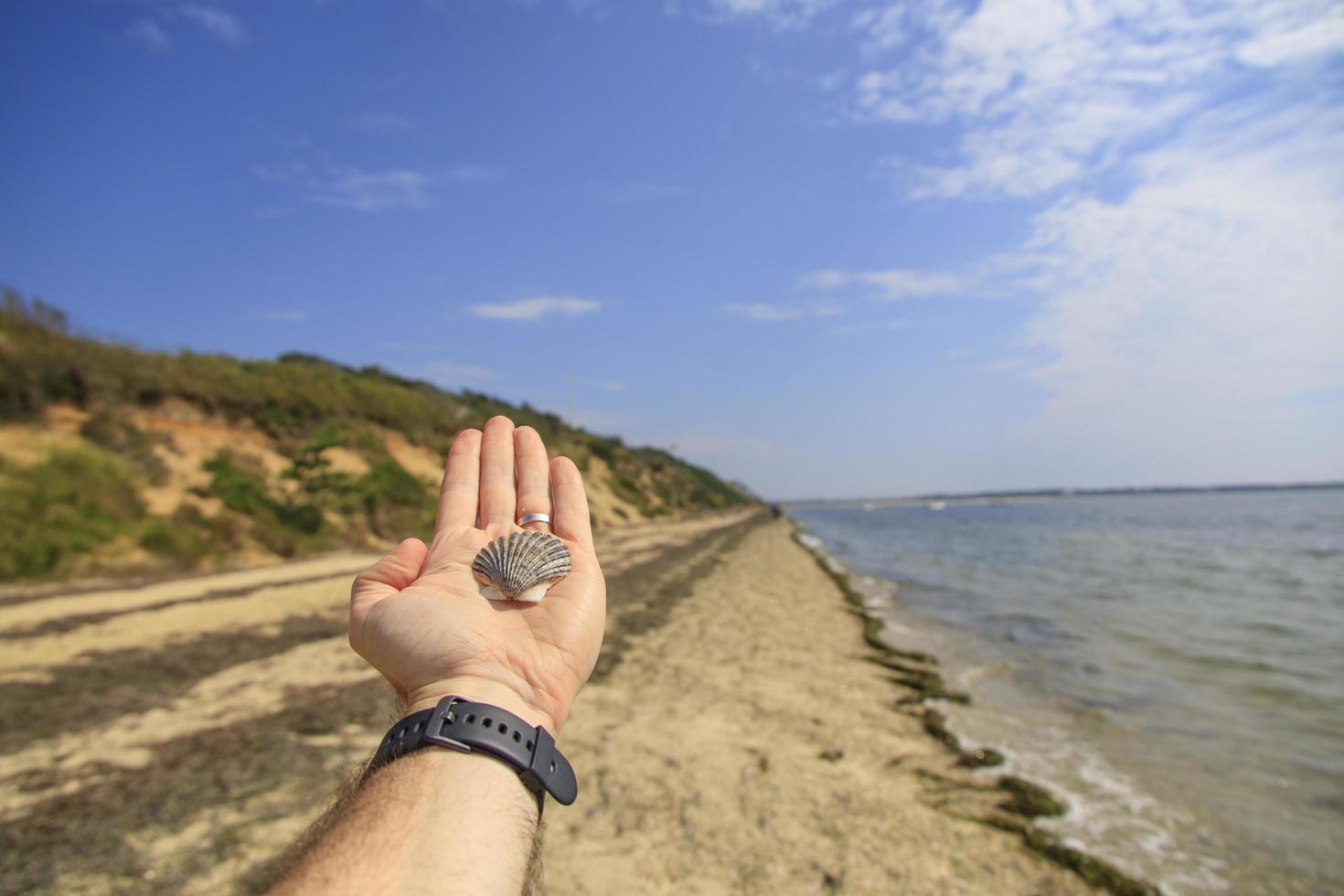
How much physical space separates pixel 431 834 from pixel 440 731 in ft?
0.75

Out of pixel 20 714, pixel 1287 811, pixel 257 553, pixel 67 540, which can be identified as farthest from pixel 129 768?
pixel 257 553

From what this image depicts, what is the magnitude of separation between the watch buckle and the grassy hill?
774 cm

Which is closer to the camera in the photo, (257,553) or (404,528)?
(257,553)

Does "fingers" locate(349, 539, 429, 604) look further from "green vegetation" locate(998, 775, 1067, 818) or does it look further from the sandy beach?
"green vegetation" locate(998, 775, 1067, 818)

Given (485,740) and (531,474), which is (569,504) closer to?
(531,474)

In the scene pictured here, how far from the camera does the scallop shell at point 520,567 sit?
1.83 metres

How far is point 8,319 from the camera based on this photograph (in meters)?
16.0

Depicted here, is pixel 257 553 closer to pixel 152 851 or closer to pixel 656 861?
pixel 152 851

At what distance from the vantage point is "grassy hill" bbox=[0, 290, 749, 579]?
11.8 m

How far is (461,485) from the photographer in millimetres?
2230

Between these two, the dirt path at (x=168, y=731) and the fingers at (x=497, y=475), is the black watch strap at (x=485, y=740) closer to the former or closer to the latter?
the dirt path at (x=168, y=731)

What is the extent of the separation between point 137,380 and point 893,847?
19979 millimetres

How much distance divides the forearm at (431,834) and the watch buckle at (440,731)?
0.01m

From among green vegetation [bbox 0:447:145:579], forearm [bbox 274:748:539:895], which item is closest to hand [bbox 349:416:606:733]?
forearm [bbox 274:748:539:895]
